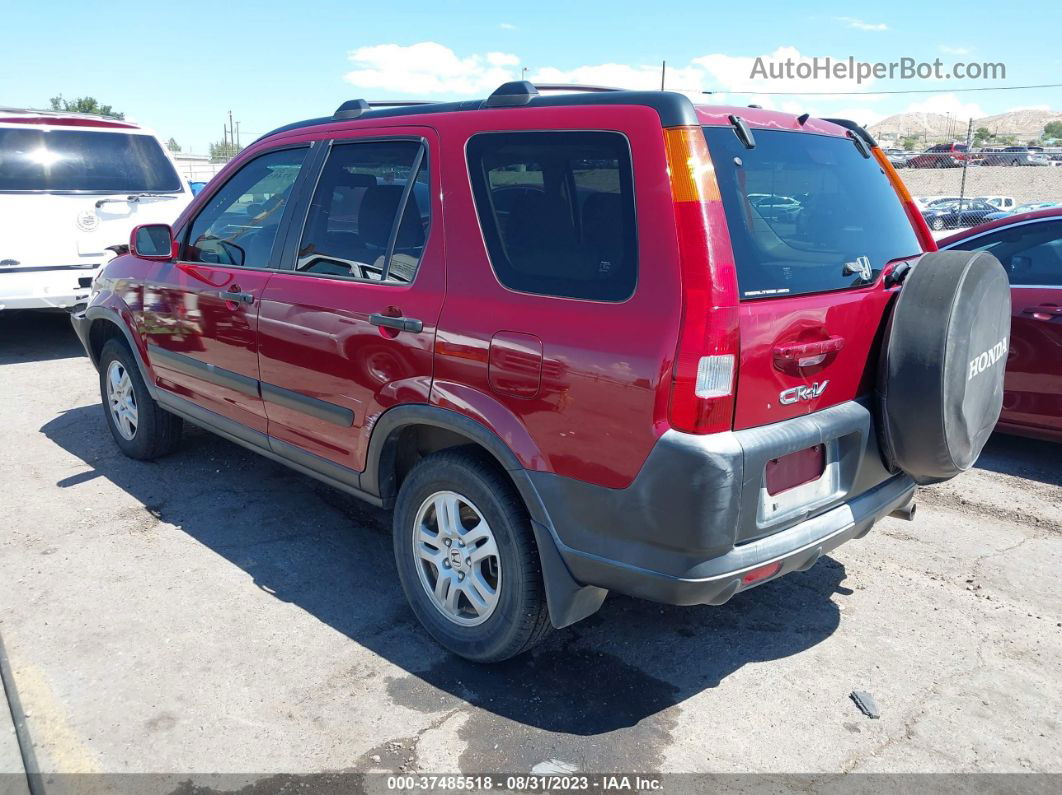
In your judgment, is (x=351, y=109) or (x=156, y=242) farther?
(x=156, y=242)

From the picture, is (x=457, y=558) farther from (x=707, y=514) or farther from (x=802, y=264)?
(x=802, y=264)

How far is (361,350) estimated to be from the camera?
339 cm

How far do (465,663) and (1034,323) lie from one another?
4136mm

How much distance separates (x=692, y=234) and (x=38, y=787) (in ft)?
8.61

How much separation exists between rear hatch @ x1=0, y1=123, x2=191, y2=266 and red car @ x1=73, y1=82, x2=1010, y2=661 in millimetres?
5395

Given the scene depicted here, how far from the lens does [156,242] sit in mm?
4598

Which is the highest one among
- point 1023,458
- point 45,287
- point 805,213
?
point 805,213

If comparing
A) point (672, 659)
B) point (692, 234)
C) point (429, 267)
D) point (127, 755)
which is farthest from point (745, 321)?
point (127, 755)

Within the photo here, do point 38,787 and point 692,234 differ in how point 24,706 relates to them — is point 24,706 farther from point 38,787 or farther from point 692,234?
point 692,234

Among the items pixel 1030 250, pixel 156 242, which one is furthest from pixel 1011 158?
pixel 156 242

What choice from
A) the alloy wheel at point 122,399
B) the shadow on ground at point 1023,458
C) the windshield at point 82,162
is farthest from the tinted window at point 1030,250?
the windshield at point 82,162

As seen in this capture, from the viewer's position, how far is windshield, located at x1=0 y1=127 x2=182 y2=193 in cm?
808

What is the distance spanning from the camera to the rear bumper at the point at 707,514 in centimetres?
246

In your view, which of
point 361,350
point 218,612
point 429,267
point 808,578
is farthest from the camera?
point 808,578
